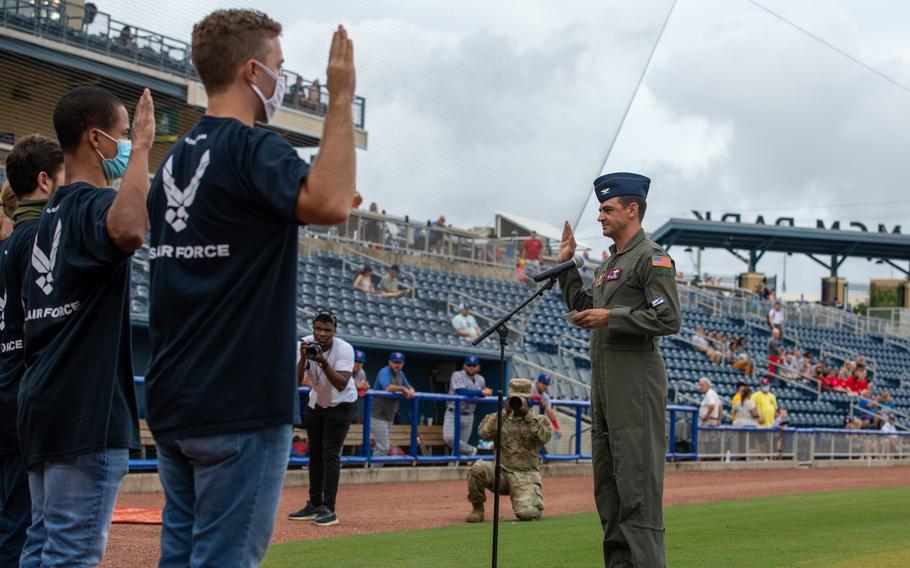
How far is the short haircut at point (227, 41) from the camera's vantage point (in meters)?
3.20

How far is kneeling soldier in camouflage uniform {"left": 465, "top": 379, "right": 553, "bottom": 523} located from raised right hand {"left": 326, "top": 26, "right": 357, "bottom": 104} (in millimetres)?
8373

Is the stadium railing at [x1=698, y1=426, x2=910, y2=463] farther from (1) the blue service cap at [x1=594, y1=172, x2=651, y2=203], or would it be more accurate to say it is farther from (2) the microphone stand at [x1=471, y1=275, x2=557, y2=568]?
(1) the blue service cap at [x1=594, y1=172, x2=651, y2=203]

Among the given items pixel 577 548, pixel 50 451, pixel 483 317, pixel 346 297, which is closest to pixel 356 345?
pixel 346 297

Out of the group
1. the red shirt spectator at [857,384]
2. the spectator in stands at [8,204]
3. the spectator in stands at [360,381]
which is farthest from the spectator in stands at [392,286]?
the spectator in stands at [8,204]

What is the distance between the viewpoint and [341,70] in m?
3.08

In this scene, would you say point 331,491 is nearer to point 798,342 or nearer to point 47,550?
point 47,550

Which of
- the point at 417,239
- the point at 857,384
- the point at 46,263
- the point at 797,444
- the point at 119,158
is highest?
the point at 417,239

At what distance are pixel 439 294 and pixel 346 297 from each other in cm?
446

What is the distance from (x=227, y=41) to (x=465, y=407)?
14021mm

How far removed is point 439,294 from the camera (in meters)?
26.4

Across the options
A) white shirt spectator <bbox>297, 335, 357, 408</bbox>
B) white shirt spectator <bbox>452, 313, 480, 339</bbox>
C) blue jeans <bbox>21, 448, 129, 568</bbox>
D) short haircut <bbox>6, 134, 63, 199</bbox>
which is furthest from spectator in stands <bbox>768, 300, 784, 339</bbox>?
blue jeans <bbox>21, 448, 129, 568</bbox>

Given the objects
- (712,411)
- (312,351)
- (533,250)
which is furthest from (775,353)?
(312,351)

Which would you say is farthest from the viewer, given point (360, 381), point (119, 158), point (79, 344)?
point (360, 381)

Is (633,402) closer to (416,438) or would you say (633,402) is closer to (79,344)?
(79,344)
